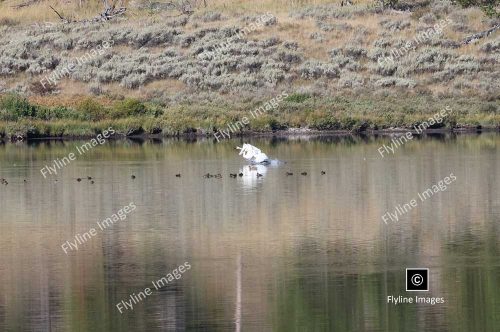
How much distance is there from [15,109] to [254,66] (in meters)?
13.8

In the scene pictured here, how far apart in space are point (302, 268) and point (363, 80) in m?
39.9

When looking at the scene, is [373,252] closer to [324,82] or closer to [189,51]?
[324,82]

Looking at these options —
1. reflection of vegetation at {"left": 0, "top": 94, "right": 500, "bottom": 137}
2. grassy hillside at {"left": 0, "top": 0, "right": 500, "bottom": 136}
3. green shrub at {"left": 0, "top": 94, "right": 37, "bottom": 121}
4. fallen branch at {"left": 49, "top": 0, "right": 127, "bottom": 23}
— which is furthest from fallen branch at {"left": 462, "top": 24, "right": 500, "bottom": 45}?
green shrub at {"left": 0, "top": 94, "right": 37, "bottom": 121}

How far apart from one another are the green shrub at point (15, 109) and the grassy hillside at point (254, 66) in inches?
3.2

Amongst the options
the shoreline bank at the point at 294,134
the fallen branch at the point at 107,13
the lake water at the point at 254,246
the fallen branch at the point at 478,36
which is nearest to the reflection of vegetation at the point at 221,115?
the shoreline bank at the point at 294,134

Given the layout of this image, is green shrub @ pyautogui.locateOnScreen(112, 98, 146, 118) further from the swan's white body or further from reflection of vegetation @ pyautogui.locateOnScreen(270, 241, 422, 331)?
reflection of vegetation @ pyautogui.locateOnScreen(270, 241, 422, 331)

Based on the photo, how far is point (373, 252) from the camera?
18.6 meters

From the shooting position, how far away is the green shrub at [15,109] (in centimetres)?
4953

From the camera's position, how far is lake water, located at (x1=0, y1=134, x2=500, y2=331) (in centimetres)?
1471

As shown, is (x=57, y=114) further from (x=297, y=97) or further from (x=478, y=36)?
(x=478, y=36)

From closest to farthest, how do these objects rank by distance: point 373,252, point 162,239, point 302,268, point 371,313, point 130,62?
point 371,313, point 302,268, point 373,252, point 162,239, point 130,62

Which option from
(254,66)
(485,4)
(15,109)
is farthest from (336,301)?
(485,4)

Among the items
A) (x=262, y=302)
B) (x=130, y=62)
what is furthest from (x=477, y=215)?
(x=130, y=62)

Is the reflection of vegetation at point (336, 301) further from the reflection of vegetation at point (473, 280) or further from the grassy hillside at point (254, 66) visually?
the grassy hillside at point (254, 66)
